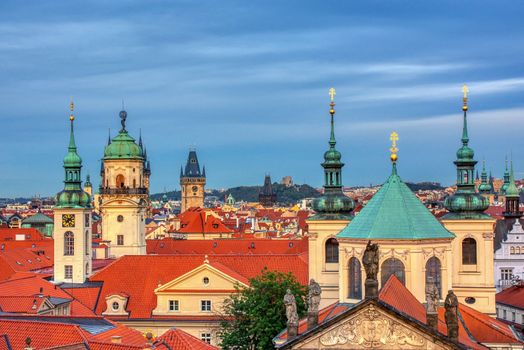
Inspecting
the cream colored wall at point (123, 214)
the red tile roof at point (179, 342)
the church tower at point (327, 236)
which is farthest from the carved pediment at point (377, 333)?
the cream colored wall at point (123, 214)

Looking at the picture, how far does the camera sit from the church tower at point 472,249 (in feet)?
188

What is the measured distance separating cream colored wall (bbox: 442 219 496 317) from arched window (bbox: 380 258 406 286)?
7.58 metres

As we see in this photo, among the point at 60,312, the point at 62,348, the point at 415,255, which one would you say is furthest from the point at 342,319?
the point at 60,312

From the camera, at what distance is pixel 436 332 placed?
3544cm

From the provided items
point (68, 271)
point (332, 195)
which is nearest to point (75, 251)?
point (68, 271)

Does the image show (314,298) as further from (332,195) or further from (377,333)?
(332,195)

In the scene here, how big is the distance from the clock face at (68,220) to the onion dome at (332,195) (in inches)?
885

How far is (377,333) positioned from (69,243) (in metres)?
46.8

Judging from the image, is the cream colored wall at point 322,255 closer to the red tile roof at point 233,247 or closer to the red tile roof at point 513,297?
the red tile roof at point 513,297

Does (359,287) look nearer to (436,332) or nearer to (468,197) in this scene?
(468,197)

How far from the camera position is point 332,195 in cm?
6375

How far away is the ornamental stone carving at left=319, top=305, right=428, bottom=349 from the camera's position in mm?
35469

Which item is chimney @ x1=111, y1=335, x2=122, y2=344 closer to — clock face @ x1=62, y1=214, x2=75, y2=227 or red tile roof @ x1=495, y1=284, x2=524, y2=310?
clock face @ x1=62, y1=214, x2=75, y2=227

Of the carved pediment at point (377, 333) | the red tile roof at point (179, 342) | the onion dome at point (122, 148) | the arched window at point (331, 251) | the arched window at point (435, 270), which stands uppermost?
the onion dome at point (122, 148)
